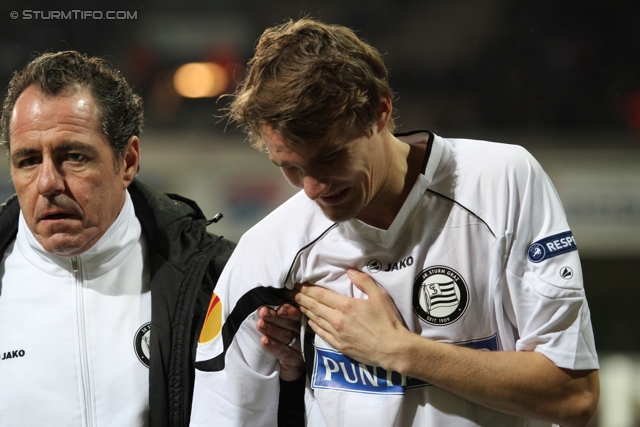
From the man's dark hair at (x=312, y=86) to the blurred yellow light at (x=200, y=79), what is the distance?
3965 millimetres

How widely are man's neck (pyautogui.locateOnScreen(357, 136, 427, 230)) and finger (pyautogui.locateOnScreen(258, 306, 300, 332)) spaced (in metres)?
0.26

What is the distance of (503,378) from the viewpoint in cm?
120

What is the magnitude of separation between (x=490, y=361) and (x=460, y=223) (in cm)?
25

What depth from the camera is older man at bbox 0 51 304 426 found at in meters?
1.48

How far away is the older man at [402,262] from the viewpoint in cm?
121

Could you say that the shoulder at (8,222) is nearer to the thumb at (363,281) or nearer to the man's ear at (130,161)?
the man's ear at (130,161)

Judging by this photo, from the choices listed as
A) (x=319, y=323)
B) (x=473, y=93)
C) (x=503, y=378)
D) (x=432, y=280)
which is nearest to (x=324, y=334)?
(x=319, y=323)

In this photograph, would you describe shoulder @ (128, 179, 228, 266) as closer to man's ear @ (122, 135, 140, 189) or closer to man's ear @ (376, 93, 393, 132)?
man's ear @ (122, 135, 140, 189)

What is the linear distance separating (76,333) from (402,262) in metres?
0.74

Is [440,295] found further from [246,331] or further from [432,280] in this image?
[246,331]

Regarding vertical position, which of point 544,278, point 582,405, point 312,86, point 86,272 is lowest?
point 582,405

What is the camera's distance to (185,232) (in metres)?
1.66

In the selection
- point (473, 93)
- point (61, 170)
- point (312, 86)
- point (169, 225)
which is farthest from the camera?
point (473, 93)

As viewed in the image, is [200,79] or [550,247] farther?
[200,79]
